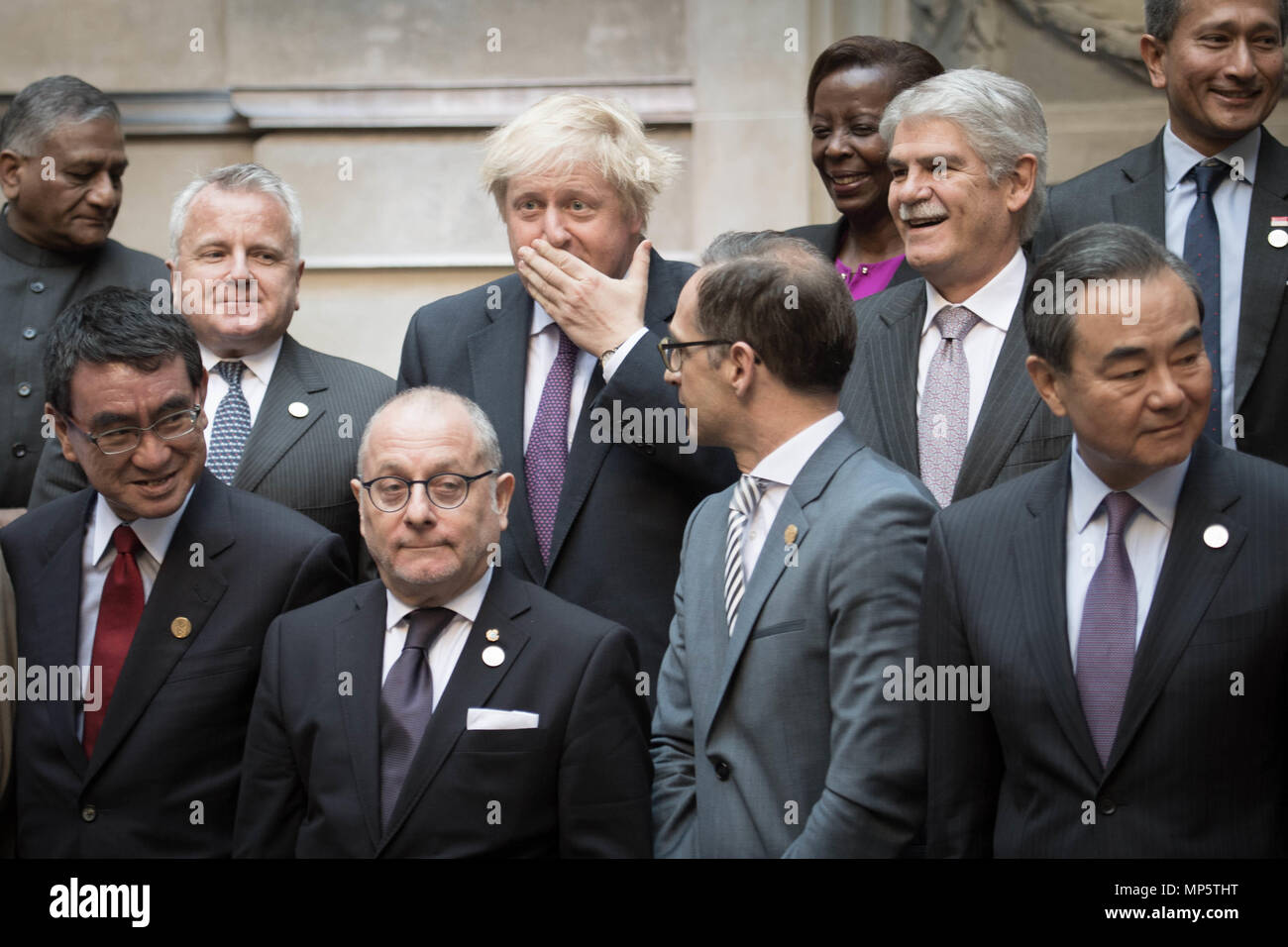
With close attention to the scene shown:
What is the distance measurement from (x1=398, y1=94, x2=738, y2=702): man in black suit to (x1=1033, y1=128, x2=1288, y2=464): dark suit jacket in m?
0.98

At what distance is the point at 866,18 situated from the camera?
272 inches

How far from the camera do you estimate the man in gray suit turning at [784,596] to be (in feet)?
11.0

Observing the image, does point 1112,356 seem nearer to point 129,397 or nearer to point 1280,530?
point 1280,530

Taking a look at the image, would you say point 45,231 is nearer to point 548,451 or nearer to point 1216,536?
point 548,451

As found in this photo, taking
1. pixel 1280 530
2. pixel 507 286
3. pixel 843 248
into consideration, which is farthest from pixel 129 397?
pixel 1280 530

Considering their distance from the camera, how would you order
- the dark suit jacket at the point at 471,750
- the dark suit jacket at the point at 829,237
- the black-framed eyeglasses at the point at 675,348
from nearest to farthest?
1. the dark suit jacket at the point at 471,750
2. the black-framed eyeglasses at the point at 675,348
3. the dark suit jacket at the point at 829,237

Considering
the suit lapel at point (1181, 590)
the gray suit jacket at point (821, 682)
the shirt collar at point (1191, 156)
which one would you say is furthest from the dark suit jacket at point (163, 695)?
the shirt collar at point (1191, 156)

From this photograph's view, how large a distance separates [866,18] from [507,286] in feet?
10.2

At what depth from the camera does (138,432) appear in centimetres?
394

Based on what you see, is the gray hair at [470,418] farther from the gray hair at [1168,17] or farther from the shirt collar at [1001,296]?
the gray hair at [1168,17]

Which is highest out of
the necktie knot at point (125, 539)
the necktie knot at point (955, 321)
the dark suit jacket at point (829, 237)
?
the dark suit jacket at point (829, 237)

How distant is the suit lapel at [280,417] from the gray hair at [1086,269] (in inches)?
77.0

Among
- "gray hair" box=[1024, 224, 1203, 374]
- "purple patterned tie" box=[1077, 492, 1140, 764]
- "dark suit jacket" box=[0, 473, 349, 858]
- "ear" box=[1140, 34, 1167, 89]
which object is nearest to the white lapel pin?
"purple patterned tie" box=[1077, 492, 1140, 764]

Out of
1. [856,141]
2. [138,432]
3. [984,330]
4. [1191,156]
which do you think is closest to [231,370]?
[138,432]
